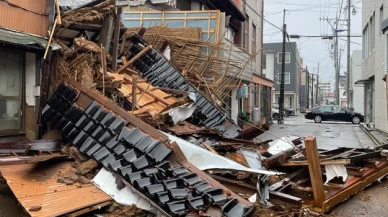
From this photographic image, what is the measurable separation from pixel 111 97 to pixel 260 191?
4134 mm

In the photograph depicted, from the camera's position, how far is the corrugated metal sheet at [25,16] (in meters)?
7.42

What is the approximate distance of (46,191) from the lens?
5.40 m

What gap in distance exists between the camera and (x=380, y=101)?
20.8 meters

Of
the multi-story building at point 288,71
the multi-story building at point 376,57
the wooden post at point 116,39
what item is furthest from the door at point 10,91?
the multi-story building at point 288,71

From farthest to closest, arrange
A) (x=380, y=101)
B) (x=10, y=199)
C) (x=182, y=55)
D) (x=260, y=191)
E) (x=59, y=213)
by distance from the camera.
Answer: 1. (x=380, y=101)
2. (x=182, y=55)
3. (x=260, y=191)
4. (x=10, y=199)
5. (x=59, y=213)

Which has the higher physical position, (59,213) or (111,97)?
(111,97)

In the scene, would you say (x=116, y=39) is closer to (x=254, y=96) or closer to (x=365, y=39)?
(x=254, y=96)

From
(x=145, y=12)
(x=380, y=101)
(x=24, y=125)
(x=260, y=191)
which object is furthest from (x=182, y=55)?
(x=380, y=101)

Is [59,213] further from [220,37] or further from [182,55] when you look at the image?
[220,37]

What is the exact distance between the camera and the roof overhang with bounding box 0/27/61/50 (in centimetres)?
690

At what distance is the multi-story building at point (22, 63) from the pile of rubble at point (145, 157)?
15.0 inches

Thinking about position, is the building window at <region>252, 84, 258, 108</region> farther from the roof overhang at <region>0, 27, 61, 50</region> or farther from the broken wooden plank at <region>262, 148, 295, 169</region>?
the roof overhang at <region>0, 27, 61, 50</region>

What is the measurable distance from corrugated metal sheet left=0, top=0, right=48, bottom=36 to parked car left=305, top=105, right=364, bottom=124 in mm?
29204

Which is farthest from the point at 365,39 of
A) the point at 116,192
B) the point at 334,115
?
the point at 116,192
